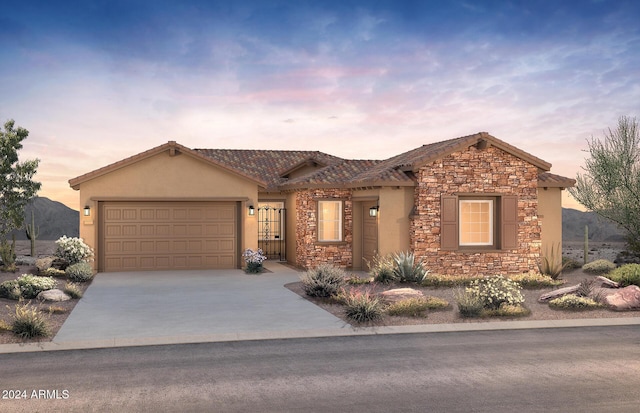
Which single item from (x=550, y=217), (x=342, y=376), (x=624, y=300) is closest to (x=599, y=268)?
(x=550, y=217)

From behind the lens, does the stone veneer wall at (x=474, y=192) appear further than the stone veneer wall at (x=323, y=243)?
No

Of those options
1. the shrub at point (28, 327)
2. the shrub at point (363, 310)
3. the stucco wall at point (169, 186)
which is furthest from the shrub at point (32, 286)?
the shrub at point (363, 310)

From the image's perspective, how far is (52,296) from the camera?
1466 cm

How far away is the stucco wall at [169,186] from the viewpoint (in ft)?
71.3

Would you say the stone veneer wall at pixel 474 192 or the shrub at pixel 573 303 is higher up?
the stone veneer wall at pixel 474 192

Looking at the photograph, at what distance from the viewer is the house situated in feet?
66.5

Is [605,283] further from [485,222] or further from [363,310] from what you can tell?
[363,310]

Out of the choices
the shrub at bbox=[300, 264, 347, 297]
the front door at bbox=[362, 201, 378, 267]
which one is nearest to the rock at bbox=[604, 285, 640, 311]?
the shrub at bbox=[300, 264, 347, 297]

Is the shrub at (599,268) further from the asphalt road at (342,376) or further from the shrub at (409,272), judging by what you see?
the asphalt road at (342,376)

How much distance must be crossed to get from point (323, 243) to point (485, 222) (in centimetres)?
574

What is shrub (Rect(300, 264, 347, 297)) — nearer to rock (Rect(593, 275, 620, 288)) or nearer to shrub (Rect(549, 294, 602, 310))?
shrub (Rect(549, 294, 602, 310))

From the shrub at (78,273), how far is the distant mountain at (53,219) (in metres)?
50.1

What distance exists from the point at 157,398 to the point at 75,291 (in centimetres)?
879

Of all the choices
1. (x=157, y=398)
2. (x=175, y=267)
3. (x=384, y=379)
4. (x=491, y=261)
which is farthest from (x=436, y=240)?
(x=157, y=398)
